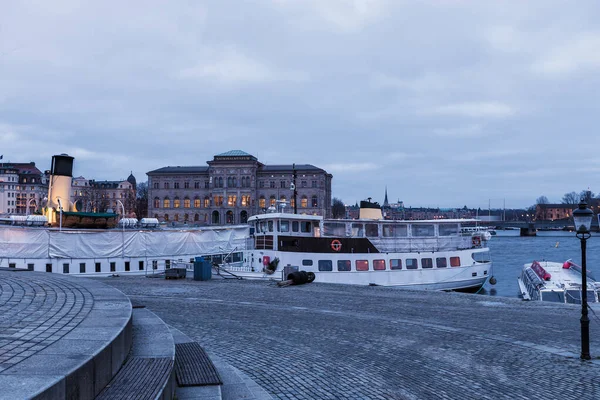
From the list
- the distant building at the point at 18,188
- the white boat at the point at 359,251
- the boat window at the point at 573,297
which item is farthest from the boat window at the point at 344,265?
the distant building at the point at 18,188

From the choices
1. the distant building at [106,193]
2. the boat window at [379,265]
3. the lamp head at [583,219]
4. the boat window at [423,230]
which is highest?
the distant building at [106,193]

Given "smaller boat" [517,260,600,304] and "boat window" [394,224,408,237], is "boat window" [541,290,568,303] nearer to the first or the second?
"smaller boat" [517,260,600,304]

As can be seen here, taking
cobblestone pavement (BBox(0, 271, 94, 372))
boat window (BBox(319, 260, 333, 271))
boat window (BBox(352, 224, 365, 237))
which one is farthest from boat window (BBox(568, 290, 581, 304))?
cobblestone pavement (BBox(0, 271, 94, 372))

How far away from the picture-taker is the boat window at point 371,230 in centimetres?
3591

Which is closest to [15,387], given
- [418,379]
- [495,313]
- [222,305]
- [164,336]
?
[164,336]

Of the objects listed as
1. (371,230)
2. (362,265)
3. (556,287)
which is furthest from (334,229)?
(556,287)

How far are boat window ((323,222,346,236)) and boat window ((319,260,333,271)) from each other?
1911 mm

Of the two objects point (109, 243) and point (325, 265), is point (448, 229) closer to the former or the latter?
point (325, 265)

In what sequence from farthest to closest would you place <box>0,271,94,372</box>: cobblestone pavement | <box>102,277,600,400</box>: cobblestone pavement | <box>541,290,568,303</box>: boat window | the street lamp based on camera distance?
<box>541,290,568,303</box>: boat window
the street lamp
<box>102,277,600,400</box>: cobblestone pavement
<box>0,271,94,372</box>: cobblestone pavement

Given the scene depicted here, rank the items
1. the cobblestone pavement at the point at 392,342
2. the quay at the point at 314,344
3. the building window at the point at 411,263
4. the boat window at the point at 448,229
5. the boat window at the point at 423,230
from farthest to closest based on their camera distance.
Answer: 1. the boat window at the point at 448,229
2. the boat window at the point at 423,230
3. the building window at the point at 411,263
4. the cobblestone pavement at the point at 392,342
5. the quay at the point at 314,344

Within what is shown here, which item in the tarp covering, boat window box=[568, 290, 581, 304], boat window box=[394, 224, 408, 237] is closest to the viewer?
boat window box=[568, 290, 581, 304]

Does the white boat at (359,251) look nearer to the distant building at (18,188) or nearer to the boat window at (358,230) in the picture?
the boat window at (358,230)

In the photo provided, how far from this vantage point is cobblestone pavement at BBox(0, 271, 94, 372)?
6.34 meters

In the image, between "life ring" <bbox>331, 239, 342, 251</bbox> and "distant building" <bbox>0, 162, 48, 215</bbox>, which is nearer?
"life ring" <bbox>331, 239, 342, 251</bbox>
